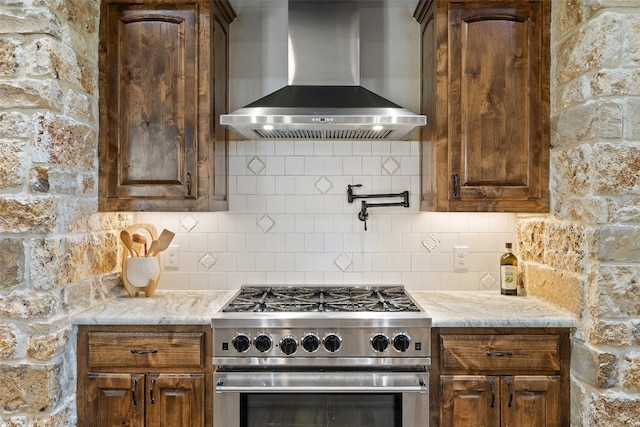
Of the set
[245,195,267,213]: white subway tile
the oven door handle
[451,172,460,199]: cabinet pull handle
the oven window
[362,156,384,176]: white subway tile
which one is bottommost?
Answer: the oven window

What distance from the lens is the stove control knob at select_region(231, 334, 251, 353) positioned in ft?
6.65

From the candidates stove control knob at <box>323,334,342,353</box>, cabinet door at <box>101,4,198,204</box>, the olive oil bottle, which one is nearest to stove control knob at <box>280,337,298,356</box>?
stove control knob at <box>323,334,342,353</box>

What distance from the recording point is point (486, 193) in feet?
7.59

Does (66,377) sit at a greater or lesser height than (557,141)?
lesser

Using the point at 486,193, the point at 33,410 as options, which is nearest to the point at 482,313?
the point at 486,193

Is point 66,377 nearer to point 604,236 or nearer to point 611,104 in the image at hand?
point 604,236

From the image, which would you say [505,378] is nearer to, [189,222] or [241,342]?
[241,342]

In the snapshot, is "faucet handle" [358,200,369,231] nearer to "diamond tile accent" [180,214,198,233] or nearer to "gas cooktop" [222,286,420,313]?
"gas cooktop" [222,286,420,313]

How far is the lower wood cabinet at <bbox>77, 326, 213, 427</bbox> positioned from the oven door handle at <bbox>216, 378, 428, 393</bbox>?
0.47 feet

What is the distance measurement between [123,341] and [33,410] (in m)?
0.42

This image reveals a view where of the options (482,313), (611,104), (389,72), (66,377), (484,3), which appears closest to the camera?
(611,104)

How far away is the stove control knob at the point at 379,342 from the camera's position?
6.61ft

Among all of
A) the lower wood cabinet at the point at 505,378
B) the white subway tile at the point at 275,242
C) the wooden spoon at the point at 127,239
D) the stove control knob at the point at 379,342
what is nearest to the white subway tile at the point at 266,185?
the white subway tile at the point at 275,242

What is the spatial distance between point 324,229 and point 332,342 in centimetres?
87
